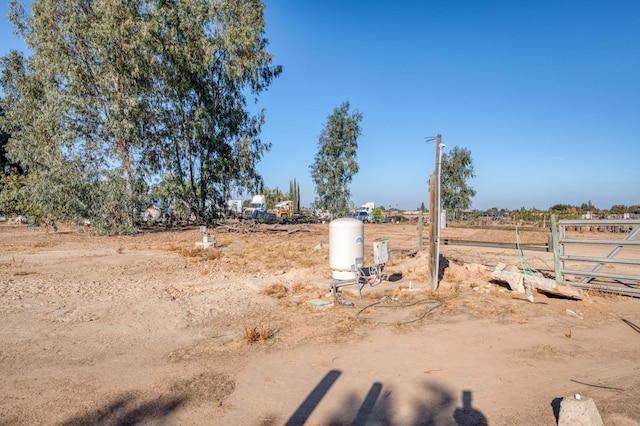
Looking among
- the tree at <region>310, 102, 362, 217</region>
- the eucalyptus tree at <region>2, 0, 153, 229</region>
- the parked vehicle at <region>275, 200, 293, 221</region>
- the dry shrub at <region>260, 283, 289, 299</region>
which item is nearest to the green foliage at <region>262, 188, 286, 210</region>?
the parked vehicle at <region>275, 200, 293, 221</region>

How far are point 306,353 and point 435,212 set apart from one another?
464cm

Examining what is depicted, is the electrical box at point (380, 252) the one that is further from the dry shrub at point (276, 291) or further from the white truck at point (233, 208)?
the white truck at point (233, 208)

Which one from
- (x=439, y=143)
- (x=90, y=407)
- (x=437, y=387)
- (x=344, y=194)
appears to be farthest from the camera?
(x=344, y=194)

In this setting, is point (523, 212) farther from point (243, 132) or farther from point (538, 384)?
point (538, 384)

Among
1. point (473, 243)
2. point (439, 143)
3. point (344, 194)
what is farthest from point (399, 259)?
point (344, 194)

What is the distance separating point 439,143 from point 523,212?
4680cm

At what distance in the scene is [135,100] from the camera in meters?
23.0

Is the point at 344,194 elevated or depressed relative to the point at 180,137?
depressed

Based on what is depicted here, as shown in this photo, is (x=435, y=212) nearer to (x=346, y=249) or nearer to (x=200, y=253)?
(x=346, y=249)

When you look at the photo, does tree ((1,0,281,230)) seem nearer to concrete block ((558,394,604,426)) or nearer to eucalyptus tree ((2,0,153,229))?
eucalyptus tree ((2,0,153,229))

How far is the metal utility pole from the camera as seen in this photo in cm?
852

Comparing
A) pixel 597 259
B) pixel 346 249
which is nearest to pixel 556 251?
pixel 597 259

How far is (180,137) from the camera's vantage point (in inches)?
1069

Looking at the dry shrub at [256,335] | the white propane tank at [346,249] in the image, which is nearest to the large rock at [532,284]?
the white propane tank at [346,249]
